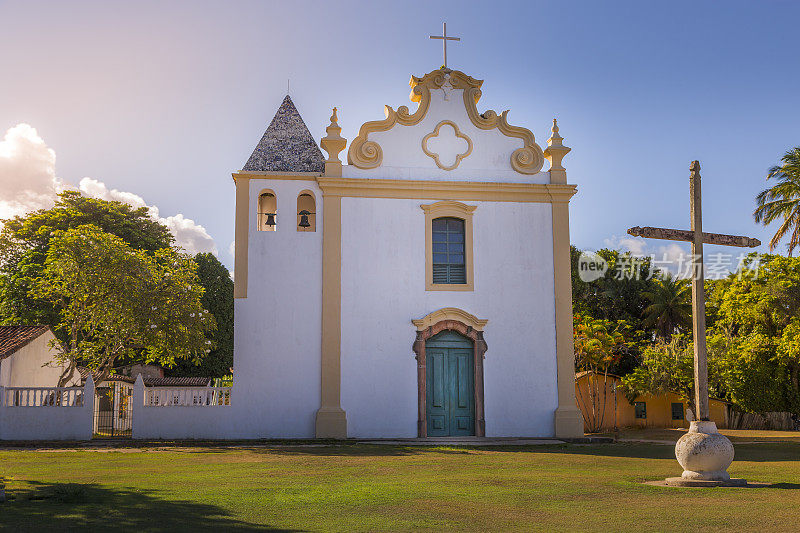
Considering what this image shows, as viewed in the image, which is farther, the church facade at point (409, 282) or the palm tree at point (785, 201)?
the palm tree at point (785, 201)

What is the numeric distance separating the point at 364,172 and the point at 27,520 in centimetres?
1327

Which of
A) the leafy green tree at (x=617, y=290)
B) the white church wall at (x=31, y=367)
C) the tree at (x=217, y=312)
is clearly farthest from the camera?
the leafy green tree at (x=617, y=290)

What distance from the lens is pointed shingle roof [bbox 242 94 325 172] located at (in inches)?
750

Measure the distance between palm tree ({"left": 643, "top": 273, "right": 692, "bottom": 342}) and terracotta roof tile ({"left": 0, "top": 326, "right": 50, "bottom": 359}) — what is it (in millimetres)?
25966

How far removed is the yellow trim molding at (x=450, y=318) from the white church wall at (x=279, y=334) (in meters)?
2.38

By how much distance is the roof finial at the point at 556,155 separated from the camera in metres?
19.3

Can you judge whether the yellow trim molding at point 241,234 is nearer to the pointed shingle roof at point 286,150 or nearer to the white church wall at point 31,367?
the pointed shingle roof at point 286,150

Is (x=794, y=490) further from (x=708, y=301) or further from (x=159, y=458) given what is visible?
(x=708, y=301)

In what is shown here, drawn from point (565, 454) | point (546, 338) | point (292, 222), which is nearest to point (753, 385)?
point (546, 338)

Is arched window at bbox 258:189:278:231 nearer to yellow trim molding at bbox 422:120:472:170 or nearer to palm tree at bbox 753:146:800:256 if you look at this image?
yellow trim molding at bbox 422:120:472:170

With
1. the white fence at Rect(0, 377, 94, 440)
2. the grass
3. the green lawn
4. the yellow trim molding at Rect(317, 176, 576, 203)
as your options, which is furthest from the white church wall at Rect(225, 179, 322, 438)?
the grass

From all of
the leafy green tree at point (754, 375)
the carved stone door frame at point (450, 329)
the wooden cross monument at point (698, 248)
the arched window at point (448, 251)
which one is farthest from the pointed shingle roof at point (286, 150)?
the leafy green tree at point (754, 375)

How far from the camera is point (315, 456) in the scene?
1314cm

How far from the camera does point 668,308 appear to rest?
1447 inches
